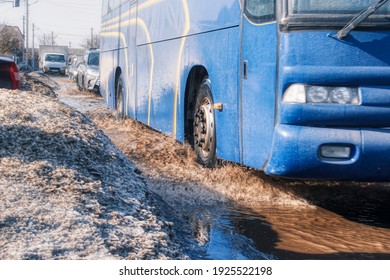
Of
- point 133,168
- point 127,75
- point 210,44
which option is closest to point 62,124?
point 133,168

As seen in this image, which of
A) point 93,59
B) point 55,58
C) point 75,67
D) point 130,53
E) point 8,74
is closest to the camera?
point 8,74

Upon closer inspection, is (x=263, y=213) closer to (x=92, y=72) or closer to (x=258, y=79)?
(x=258, y=79)

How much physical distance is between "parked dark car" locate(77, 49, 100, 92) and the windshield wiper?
74.8 ft

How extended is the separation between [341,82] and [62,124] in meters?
3.32

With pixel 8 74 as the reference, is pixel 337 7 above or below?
above

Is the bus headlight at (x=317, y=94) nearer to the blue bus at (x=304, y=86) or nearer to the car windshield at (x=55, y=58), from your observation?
the blue bus at (x=304, y=86)

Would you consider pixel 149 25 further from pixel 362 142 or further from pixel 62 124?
pixel 362 142

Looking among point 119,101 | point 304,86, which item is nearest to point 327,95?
point 304,86

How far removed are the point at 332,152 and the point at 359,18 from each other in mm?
1130

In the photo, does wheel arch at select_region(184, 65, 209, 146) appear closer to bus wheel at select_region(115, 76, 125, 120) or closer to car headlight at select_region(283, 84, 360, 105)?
car headlight at select_region(283, 84, 360, 105)

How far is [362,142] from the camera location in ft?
18.8

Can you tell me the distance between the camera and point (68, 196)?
541cm

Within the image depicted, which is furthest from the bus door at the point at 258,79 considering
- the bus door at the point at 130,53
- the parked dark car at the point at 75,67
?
the parked dark car at the point at 75,67

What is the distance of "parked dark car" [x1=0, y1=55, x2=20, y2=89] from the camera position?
39.4ft
